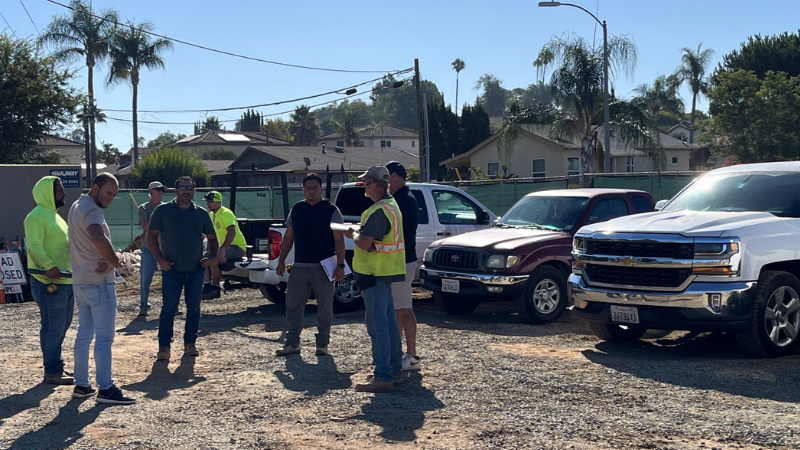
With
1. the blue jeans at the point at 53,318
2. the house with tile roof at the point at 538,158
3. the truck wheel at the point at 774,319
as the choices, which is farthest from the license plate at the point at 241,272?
the house with tile roof at the point at 538,158

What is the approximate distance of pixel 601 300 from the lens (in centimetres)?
863

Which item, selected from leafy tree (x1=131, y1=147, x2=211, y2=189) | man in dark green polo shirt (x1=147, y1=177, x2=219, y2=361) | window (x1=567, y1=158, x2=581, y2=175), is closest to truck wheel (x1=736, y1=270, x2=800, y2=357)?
man in dark green polo shirt (x1=147, y1=177, x2=219, y2=361)

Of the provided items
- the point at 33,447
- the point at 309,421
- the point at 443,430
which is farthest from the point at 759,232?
the point at 33,447

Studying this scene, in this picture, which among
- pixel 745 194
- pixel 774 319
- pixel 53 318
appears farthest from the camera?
pixel 745 194

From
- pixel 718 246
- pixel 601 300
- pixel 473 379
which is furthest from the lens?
pixel 601 300

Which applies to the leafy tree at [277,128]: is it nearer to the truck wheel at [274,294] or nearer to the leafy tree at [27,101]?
the leafy tree at [27,101]

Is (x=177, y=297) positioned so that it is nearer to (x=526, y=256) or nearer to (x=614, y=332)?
(x=526, y=256)

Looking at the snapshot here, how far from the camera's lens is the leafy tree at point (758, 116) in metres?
48.3

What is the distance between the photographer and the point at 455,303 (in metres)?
11.7

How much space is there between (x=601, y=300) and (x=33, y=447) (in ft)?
17.8

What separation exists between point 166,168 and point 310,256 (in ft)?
173

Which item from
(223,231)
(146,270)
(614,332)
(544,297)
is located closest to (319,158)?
(146,270)

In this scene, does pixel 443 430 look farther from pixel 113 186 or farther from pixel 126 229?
pixel 126 229

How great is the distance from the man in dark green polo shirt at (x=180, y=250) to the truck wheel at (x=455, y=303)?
3.89 metres
